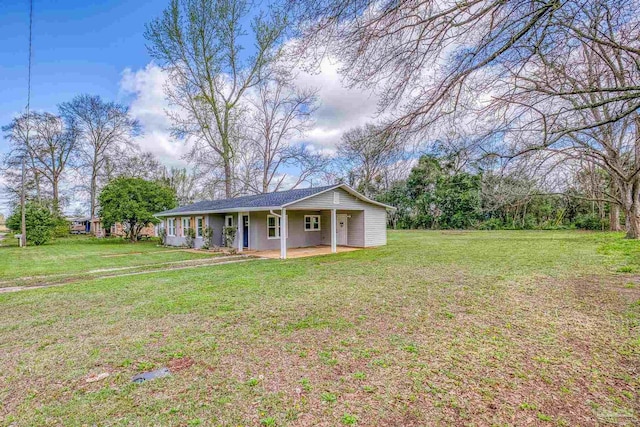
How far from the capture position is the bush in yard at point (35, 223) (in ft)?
68.6

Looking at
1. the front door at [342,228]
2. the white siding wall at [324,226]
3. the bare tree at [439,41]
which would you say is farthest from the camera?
the front door at [342,228]

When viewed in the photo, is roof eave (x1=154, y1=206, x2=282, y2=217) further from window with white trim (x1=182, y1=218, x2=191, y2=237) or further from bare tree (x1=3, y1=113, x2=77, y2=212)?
bare tree (x1=3, y1=113, x2=77, y2=212)

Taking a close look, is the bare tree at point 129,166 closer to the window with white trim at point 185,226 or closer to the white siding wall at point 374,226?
the window with white trim at point 185,226

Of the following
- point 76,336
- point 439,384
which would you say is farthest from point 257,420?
point 76,336

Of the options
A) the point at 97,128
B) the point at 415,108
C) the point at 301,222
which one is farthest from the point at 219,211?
the point at 97,128

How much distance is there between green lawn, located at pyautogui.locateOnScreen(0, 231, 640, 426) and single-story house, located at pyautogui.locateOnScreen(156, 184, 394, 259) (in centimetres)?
773

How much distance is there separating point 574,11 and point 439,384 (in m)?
4.79

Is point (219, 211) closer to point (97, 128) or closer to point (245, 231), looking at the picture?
point (245, 231)

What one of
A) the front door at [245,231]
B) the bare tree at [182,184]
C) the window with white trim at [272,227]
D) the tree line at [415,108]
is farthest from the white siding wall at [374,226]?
the bare tree at [182,184]

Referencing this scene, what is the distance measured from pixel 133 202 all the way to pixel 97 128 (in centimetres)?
1322

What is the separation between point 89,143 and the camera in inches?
1129

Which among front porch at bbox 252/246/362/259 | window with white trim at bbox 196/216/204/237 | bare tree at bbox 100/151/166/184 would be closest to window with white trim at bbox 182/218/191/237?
window with white trim at bbox 196/216/204/237

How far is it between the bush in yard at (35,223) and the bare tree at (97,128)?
8802 mm

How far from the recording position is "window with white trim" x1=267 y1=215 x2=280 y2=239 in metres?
15.5
